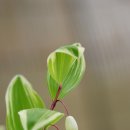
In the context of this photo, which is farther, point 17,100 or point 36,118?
point 17,100

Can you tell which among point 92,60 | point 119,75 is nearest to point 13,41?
point 92,60

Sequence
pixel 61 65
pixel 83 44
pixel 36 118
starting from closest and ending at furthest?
pixel 36 118
pixel 61 65
pixel 83 44

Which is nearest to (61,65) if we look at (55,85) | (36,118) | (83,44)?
(55,85)

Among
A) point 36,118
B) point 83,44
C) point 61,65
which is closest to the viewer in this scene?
point 36,118

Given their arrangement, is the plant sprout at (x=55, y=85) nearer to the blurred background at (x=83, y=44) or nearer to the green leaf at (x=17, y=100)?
the green leaf at (x=17, y=100)

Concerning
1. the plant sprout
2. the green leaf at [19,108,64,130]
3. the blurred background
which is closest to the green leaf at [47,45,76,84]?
the plant sprout

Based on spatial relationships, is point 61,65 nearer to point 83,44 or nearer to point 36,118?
point 36,118

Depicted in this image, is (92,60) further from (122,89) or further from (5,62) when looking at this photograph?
(5,62)
